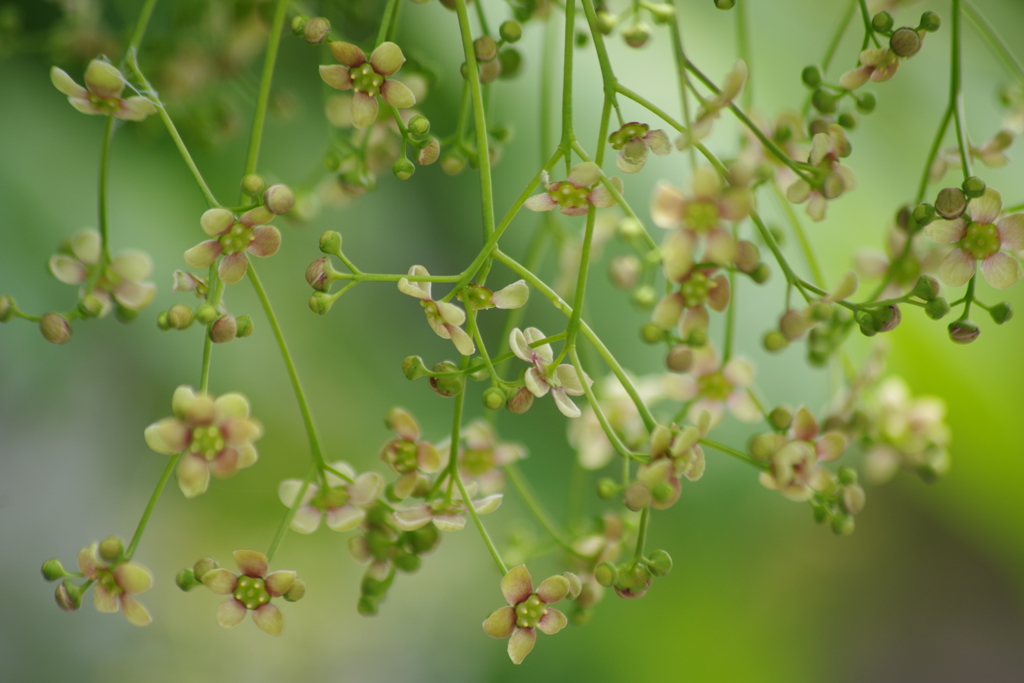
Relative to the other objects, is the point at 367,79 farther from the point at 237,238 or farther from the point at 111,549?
the point at 111,549

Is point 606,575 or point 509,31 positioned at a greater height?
point 509,31

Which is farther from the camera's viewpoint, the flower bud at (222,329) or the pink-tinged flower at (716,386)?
the pink-tinged flower at (716,386)

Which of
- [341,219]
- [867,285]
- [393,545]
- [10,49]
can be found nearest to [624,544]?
[393,545]

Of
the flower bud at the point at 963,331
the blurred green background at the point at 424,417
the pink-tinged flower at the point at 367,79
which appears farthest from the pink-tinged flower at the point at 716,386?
the blurred green background at the point at 424,417

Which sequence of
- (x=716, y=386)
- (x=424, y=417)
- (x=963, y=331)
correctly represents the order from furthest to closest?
(x=424, y=417) → (x=716, y=386) → (x=963, y=331)

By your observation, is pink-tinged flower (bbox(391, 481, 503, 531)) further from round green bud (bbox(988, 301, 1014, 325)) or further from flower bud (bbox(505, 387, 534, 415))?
round green bud (bbox(988, 301, 1014, 325))

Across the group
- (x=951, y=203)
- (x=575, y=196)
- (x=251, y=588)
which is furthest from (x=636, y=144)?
(x=251, y=588)

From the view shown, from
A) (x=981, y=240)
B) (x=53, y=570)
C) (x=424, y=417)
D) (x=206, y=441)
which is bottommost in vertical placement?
(x=424, y=417)

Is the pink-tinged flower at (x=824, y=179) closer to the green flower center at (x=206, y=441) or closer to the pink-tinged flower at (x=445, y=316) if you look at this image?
the pink-tinged flower at (x=445, y=316)
